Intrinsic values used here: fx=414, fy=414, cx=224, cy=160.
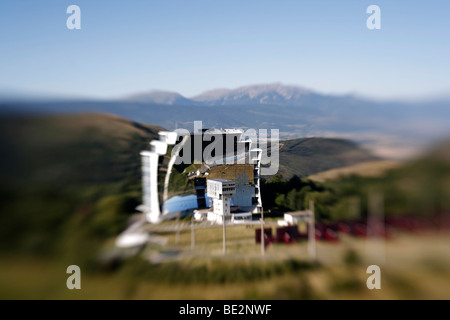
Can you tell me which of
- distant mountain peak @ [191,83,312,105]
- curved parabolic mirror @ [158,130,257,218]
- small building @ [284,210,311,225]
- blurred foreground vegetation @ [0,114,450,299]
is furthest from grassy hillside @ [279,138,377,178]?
distant mountain peak @ [191,83,312,105]

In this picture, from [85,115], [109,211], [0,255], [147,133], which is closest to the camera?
[0,255]

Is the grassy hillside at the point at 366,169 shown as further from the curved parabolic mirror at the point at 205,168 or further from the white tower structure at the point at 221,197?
the curved parabolic mirror at the point at 205,168

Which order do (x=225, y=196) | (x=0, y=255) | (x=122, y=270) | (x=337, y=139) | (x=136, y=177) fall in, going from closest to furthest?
(x=0, y=255) → (x=122, y=270) → (x=136, y=177) → (x=337, y=139) → (x=225, y=196)

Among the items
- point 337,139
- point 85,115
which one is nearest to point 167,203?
point 85,115

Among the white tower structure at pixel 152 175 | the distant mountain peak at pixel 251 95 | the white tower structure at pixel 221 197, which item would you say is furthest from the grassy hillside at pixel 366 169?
the distant mountain peak at pixel 251 95

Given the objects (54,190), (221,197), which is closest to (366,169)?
(221,197)

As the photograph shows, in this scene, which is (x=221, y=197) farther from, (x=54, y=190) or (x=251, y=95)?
(x=251, y=95)

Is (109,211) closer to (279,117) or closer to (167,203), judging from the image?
(167,203)

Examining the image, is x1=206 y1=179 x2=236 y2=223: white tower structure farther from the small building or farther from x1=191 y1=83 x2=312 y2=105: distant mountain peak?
x1=191 y1=83 x2=312 y2=105: distant mountain peak
